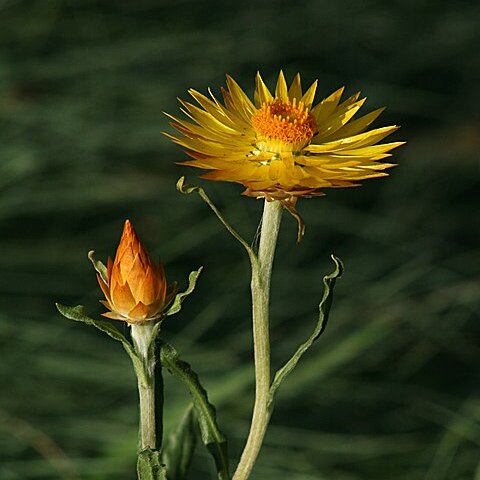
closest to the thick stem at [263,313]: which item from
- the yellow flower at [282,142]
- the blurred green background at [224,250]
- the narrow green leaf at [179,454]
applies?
the yellow flower at [282,142]

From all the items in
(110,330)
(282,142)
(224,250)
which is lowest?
(110,330)

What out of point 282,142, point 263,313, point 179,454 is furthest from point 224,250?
point 263,313

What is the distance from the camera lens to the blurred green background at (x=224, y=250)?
227 centimetres

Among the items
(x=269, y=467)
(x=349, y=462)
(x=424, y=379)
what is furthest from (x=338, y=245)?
(x=269, y=467)

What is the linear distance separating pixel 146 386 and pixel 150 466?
0.27 feet

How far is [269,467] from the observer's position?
2111 mm

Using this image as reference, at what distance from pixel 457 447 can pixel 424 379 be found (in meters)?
0.60

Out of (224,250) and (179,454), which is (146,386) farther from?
(224,250)

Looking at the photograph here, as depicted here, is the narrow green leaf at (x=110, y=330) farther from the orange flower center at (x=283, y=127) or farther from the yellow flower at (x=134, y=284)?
the orange flower center at (x=283, y=127)

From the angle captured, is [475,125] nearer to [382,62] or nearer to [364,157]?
[382,62]

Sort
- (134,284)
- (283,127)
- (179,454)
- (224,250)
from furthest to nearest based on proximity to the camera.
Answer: (224,250), (179,454), (283,127), (134,284)

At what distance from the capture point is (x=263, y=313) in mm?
1020

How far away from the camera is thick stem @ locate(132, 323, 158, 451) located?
40.3 inches

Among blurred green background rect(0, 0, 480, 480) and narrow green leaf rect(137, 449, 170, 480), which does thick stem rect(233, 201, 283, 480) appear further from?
blurred green background rect(0, 0, 480, 480)
